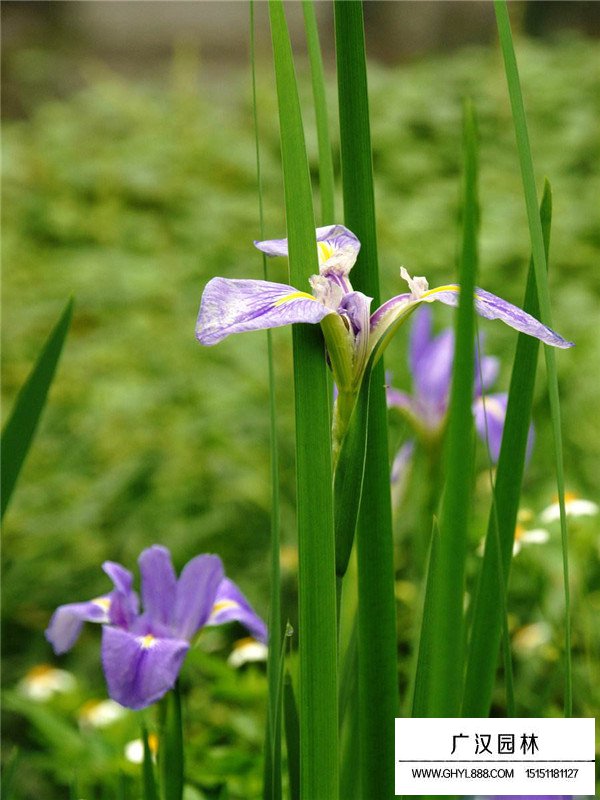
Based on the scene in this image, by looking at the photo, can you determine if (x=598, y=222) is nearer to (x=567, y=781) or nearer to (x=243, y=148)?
(x=243, y=148)

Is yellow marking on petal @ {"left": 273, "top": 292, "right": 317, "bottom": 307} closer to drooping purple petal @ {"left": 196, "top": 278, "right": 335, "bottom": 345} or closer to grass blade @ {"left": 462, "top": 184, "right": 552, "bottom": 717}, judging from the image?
drooping purple petal @ {"left": 196, "top": 278, "right": 335, "bottom": 345}

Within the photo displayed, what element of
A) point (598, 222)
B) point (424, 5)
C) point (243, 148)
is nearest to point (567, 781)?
point (598, 222)

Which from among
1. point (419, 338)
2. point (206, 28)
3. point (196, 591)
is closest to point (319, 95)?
A: point (196, 591)

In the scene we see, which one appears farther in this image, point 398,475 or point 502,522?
point 398,475

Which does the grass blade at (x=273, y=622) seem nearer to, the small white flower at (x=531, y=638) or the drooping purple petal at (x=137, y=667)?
the drooping purple petal at (x=137, y=667)

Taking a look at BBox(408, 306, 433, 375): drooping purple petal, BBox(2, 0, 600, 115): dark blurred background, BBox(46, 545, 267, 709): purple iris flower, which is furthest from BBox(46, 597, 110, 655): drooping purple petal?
BBox(2, 0, 600, 115): dark blurred background

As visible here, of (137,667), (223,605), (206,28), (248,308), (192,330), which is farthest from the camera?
(206,28)

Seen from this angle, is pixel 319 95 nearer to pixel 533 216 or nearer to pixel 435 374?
pixel 533 216

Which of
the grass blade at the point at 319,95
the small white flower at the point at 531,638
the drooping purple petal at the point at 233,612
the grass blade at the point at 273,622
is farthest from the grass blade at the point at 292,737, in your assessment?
the small white flower at the point at 531,638
